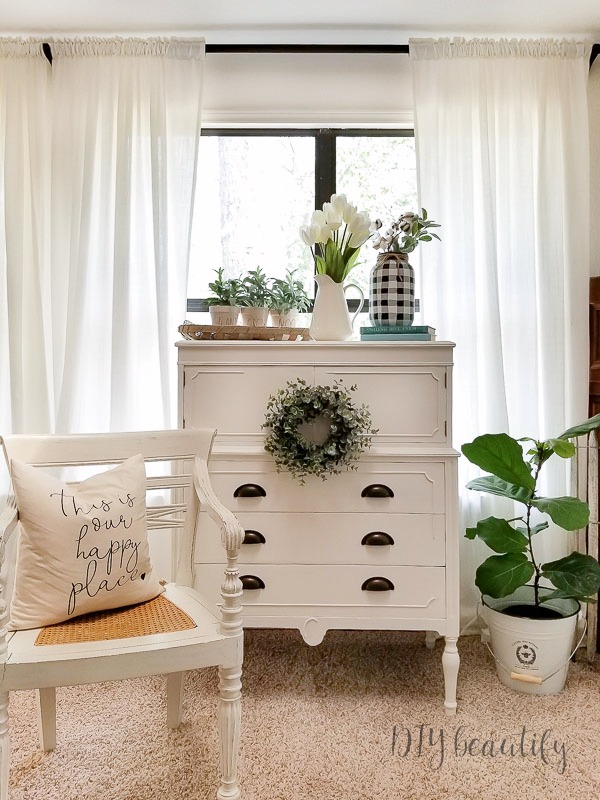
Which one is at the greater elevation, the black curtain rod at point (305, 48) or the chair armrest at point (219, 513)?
the black curtain rod at point (305, 48)

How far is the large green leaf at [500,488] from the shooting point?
2.21 m

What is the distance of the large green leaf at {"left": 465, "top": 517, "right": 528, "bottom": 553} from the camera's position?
2197 millimetres

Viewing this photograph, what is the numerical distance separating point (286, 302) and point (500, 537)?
1.17 meters

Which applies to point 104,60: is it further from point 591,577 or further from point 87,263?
point 591,577

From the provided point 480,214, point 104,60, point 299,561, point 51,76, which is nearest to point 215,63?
point 104,60

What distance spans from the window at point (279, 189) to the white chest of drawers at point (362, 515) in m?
0.85

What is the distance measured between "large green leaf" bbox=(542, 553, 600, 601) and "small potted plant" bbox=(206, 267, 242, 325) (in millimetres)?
1447

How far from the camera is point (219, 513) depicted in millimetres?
1646

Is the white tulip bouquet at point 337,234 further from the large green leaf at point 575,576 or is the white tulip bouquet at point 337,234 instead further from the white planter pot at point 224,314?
the large green leaf at point 575,576

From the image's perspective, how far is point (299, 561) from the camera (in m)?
2.05

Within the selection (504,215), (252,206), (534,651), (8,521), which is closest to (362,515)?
(534,651)

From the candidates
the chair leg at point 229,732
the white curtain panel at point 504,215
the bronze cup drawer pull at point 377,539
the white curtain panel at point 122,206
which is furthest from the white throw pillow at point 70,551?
the white curtain panel at point 504,215

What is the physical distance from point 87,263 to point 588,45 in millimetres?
2261

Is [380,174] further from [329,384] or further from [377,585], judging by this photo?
[377,585]
